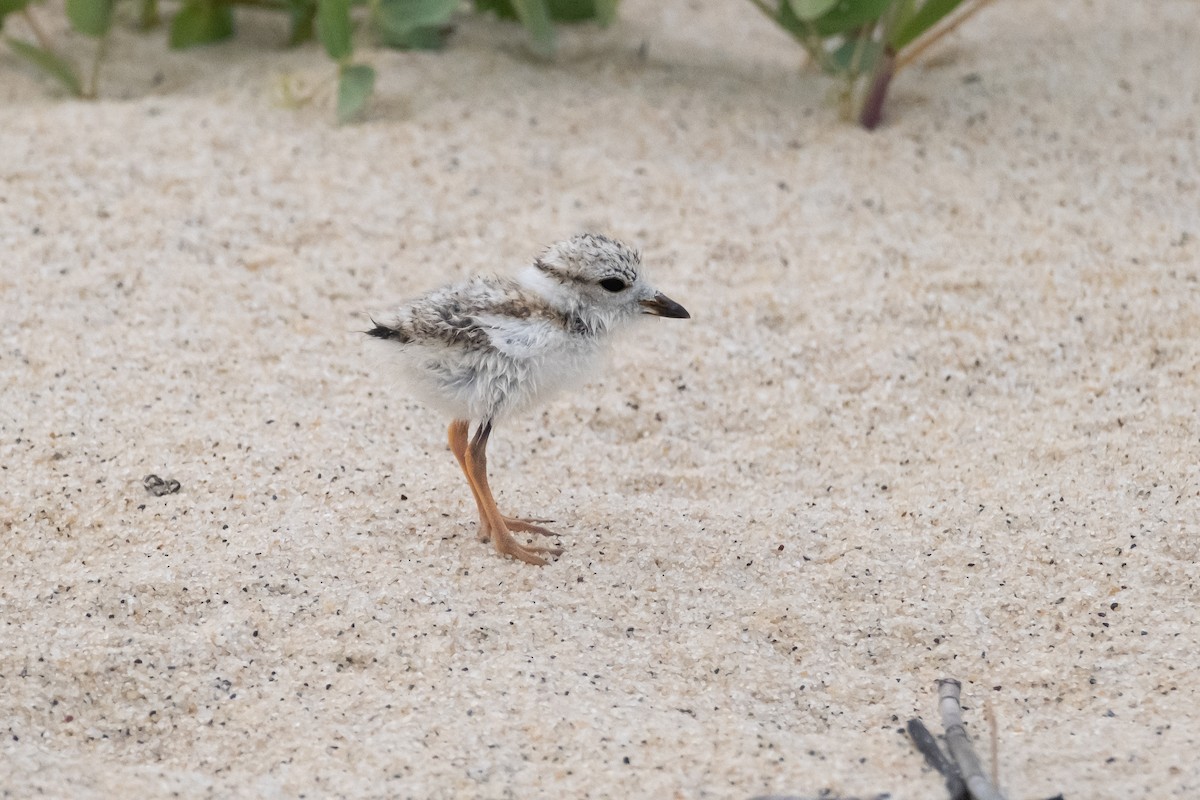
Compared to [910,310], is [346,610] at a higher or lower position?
lower

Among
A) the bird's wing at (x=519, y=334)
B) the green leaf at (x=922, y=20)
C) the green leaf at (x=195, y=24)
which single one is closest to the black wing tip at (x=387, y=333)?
the bird's wing at (x=519, y=334)

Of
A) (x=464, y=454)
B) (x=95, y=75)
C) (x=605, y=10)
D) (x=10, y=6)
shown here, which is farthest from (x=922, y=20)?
(x=10, y=6)

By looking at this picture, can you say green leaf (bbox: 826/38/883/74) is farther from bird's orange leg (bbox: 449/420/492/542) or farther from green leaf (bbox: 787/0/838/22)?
bird's orange leg (bbox: 449/420/492/542)

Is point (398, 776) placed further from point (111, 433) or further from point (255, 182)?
point (255, 182)

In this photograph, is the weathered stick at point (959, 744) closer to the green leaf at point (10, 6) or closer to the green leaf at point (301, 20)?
the green leaf at point (301, 20)

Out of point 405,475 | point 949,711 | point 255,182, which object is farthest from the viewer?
point 255,182

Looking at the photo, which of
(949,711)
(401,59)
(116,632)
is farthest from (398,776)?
(401,59)

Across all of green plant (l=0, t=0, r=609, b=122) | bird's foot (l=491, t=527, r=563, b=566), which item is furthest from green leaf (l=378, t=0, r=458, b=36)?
bird's foot (l=491, t=527, r=563, b=566)
